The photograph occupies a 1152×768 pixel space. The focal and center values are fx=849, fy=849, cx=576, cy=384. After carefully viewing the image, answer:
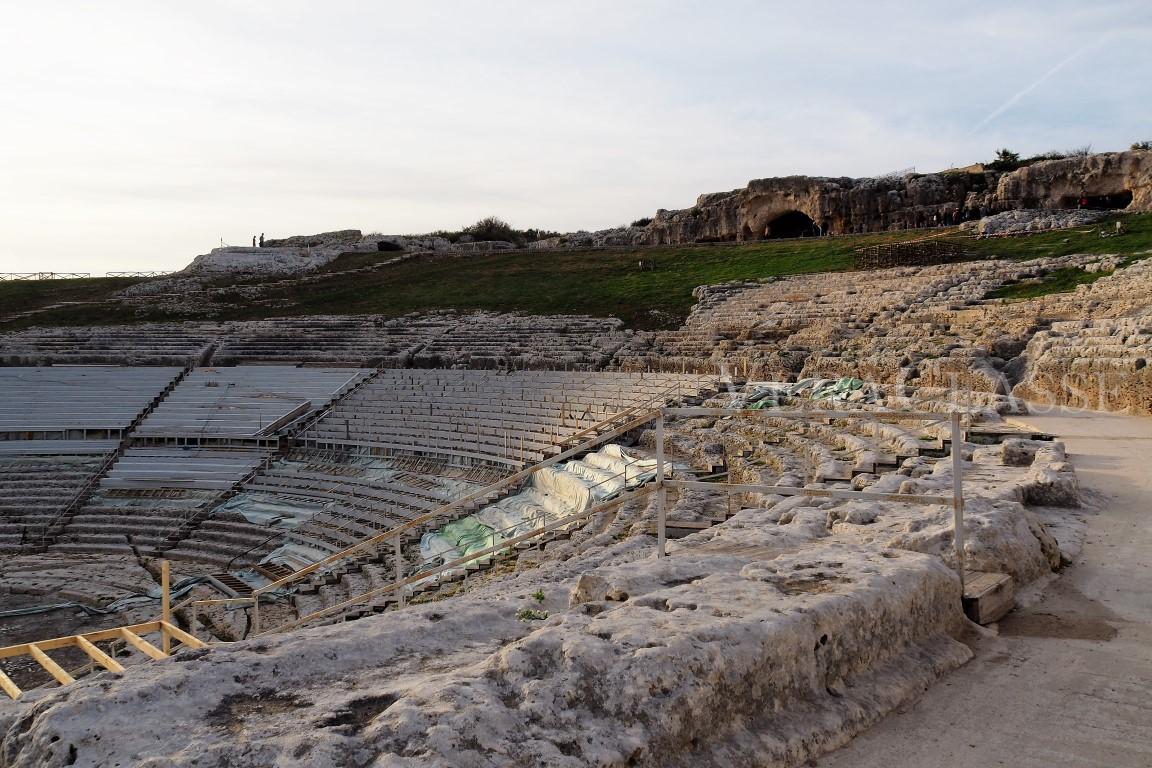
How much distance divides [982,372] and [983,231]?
2122 centimetres

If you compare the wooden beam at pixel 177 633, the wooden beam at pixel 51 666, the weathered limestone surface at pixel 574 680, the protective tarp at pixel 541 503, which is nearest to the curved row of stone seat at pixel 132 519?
the protective tarp at pixel 541 503

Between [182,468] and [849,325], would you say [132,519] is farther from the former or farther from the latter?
[849,325]

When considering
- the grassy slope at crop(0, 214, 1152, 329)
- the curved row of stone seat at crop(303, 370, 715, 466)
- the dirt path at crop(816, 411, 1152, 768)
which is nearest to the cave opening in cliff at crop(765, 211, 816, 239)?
the grassy slope at crop(0, 214, 1152, 329)

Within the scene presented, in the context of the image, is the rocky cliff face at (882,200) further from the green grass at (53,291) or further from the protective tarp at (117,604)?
the protective tarp at (117,604)

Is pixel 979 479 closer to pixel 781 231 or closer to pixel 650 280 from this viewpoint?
pixel 650 280

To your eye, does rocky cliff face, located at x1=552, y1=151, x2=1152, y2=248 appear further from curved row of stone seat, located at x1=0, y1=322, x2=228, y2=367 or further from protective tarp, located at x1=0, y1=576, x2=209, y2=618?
protective tarp, located at x1=0, y1=576, x2=209, y2=618

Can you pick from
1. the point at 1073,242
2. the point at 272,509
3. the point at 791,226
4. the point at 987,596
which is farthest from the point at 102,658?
the point at 791,226

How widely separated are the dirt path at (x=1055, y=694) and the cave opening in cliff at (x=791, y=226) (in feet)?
143

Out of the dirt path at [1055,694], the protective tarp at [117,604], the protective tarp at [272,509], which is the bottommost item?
the protective tarp at [117,604]

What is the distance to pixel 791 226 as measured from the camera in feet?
157

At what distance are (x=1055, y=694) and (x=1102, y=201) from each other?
3936 centimetres

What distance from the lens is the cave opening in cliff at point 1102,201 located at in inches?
1395

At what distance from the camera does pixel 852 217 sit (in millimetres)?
42000

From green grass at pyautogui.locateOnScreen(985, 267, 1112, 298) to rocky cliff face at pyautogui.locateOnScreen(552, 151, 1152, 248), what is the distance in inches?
533
